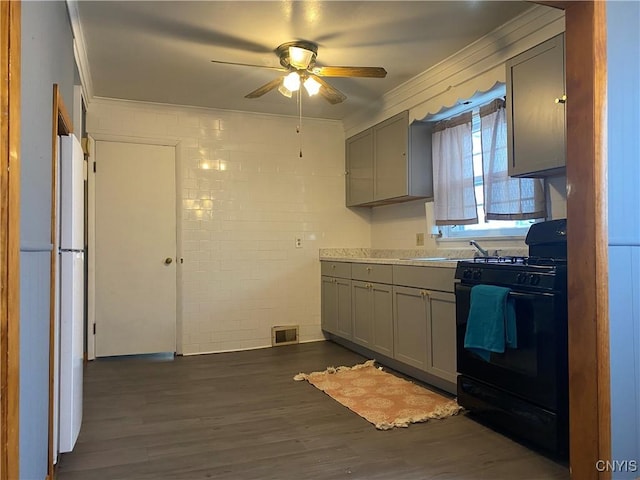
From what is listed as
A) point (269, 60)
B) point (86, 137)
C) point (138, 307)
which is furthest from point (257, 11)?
point (138, 307)

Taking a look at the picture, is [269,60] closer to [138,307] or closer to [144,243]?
[144,243]

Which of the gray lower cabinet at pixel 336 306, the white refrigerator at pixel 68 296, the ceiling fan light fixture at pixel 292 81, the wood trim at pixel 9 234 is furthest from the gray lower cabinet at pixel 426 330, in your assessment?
the wood trim at pixel 9 234

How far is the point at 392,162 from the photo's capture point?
14.4 feet

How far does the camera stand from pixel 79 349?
2482mm

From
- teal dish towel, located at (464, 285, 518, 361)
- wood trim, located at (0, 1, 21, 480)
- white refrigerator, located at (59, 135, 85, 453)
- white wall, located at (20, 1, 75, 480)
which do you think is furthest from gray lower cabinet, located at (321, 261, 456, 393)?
wood trim, located at (0, 1, 21, 480)

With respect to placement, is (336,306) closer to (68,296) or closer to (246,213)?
(246,213)

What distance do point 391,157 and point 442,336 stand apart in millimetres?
1895

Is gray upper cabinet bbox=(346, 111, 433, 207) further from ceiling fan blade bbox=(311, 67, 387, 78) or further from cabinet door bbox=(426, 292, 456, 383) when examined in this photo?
cabinet door bbox=(426, 292, 456, 383)

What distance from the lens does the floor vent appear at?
4.91 metres

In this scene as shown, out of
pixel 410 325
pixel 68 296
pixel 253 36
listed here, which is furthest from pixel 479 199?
pixel 68 296

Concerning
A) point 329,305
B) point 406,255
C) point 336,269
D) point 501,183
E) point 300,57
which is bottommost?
point 329,305

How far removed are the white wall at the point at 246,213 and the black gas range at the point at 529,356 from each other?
2.49 m

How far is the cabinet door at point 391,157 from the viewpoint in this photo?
4.22m

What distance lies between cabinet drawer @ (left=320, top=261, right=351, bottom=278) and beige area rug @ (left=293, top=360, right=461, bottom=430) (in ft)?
3.27
